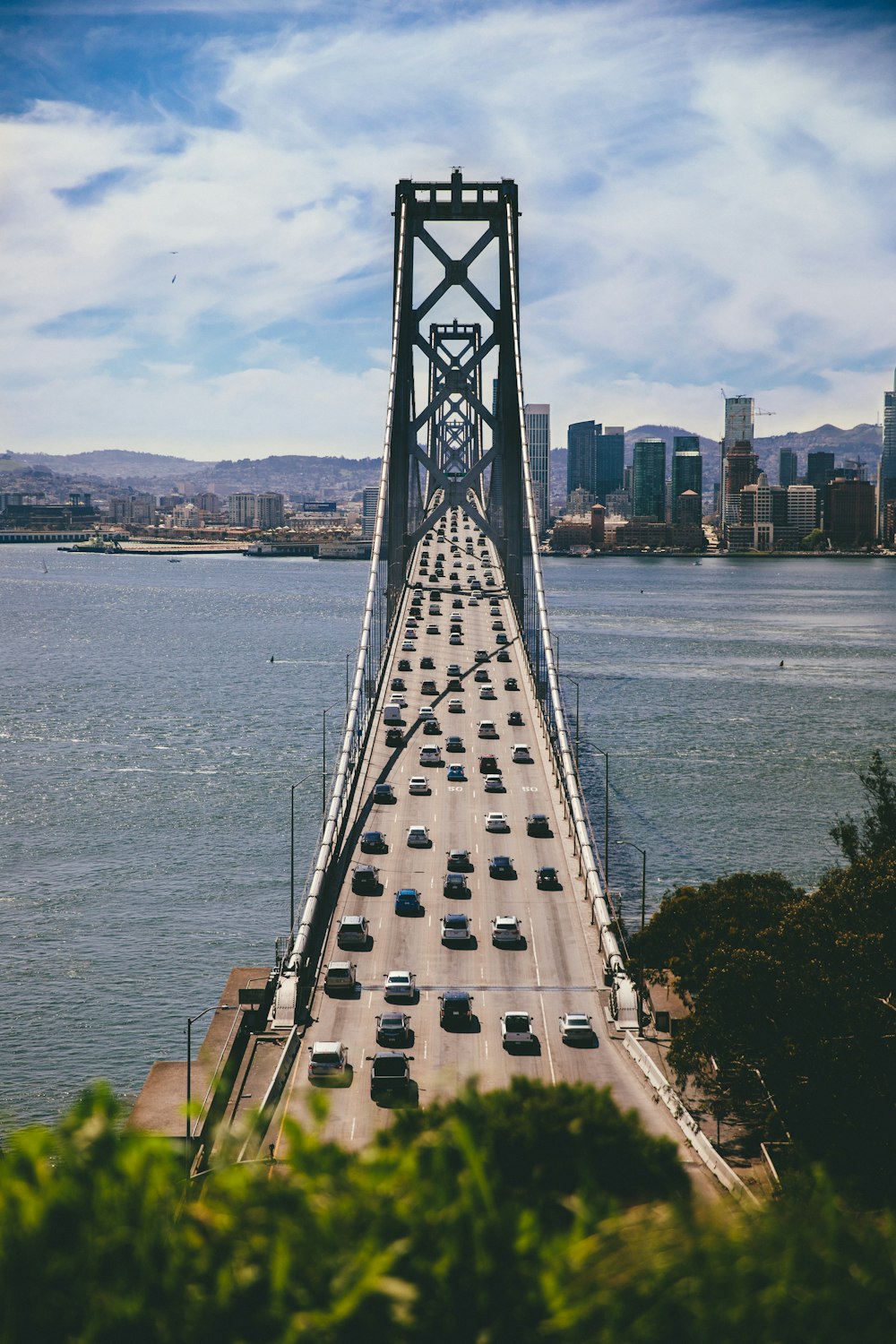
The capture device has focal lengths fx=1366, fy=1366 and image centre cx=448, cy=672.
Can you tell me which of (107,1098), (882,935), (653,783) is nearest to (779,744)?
(653,783)

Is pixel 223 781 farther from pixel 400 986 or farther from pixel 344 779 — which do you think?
pixel 400 986

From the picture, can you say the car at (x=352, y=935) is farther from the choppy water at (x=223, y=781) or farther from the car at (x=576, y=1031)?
the car at (x=576, y=1031)

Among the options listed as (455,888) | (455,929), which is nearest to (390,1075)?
(455,929)

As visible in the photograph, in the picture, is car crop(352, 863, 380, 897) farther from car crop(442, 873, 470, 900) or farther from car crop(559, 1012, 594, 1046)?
car crop(559, 1012, 594, 1046)

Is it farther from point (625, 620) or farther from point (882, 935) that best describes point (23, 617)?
point (882, 935)

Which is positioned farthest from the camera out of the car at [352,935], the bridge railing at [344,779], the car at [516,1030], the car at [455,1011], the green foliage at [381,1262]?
the car at [352,935]

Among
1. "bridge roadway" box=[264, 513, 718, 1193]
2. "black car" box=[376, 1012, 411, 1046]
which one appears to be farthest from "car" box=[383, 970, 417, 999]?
"black car" box=[376, 1012, 411, 1046]

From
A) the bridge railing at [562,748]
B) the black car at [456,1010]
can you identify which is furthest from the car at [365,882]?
the black car at [456,1010]
